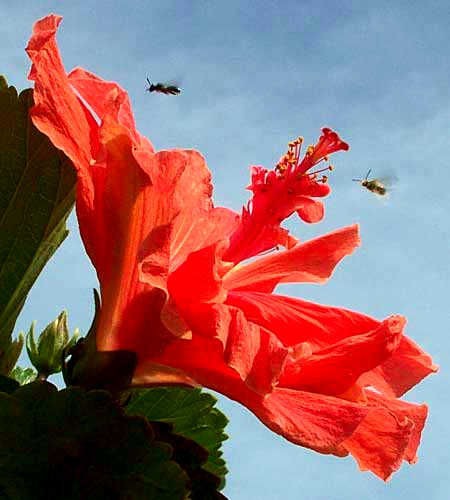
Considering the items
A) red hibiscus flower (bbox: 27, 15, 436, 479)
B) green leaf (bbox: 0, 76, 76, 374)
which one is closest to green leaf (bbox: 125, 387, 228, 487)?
red hibiscus flower (bbox: 27, 15, 436, 479)

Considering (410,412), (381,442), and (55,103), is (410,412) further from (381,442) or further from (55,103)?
(55,103)

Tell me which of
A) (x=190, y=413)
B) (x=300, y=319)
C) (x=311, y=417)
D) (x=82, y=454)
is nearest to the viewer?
(x=82, y=454)

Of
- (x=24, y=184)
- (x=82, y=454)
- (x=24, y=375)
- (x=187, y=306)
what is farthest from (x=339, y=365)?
(x=24, y=375)

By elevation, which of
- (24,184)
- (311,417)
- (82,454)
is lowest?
(82,454)

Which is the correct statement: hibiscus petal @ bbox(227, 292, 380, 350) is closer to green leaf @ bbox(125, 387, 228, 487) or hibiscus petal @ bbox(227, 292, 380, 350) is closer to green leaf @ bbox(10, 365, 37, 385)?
green leaf @ bbox(125, 387, 228, 487)

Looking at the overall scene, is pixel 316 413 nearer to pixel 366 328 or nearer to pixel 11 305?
pixel 366 328

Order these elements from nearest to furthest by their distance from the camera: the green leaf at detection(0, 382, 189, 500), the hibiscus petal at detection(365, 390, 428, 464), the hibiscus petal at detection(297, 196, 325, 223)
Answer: the green leaf at detection(0, 382, 189, 500)
the hibiscus petal at detection(365, 390, 428, 464)
the hibiscus petal at detection(297, 196, 325, 223)

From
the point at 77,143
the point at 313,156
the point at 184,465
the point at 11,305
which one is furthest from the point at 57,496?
the point at 313,156
